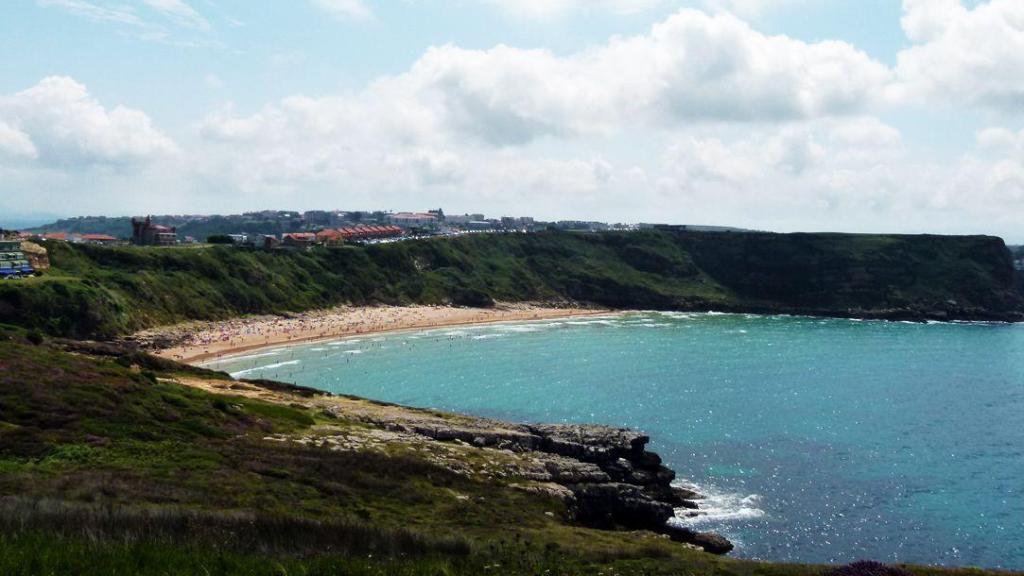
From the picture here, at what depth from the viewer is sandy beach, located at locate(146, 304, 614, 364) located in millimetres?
111688

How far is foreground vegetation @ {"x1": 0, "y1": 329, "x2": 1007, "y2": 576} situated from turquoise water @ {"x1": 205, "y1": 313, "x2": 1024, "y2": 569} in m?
16.1

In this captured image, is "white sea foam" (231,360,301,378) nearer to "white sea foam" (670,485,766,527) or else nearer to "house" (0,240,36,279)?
"house" (0,240,36,279)

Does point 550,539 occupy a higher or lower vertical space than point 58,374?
lower

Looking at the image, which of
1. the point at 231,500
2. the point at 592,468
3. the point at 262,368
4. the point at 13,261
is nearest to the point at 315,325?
the point at 262,368

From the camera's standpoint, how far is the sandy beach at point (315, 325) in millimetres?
111688

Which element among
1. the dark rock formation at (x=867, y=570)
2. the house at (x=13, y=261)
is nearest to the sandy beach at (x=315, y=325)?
the house at (x=13, y=261)

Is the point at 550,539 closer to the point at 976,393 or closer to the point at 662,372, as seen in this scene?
the point at 662,372

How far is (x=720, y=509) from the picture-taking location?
53469mm

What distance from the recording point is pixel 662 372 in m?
110

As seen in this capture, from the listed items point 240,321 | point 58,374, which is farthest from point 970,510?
point 240,321

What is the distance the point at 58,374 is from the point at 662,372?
7851 cm

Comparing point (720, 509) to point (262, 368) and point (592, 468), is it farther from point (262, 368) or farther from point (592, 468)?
point (262, 368)

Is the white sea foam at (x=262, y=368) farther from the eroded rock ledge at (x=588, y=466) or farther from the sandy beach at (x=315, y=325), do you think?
the eroded rock ledge at (x=588, y=466)

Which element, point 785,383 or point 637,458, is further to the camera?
point 785,383
